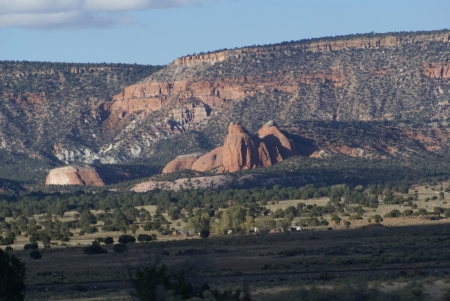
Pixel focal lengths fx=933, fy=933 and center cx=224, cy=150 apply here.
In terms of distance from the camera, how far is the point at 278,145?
149 m

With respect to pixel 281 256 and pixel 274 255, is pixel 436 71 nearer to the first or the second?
pixel 274 255

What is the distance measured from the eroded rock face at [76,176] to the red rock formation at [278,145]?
3423 centimetres

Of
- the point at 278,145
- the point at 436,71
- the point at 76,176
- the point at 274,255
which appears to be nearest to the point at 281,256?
the point at 274,255

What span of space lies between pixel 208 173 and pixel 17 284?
11880 centimetres

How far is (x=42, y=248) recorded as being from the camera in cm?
6881

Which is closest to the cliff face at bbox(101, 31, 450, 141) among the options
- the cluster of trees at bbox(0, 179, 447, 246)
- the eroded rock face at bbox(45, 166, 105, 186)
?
the eroded rock face at bbox(45, 166, 105, 186)

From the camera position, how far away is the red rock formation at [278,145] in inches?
5856

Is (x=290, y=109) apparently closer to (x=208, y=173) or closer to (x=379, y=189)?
(x=208, y=173)

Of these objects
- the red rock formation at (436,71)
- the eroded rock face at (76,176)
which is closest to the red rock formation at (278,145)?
the eroded rock face at (76,176)

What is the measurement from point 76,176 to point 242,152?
118 ft

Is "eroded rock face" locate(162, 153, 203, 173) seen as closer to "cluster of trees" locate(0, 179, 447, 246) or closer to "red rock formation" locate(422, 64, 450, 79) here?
"cluster of trees" locate(0, 179, 447, 246)

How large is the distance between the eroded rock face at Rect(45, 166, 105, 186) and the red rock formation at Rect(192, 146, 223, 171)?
20.0 metres

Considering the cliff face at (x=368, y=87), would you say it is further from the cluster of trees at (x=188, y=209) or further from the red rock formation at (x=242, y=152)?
the cluster of trees at (x=188, y=209)

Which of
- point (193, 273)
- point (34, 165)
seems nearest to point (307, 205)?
point (193, 273)
